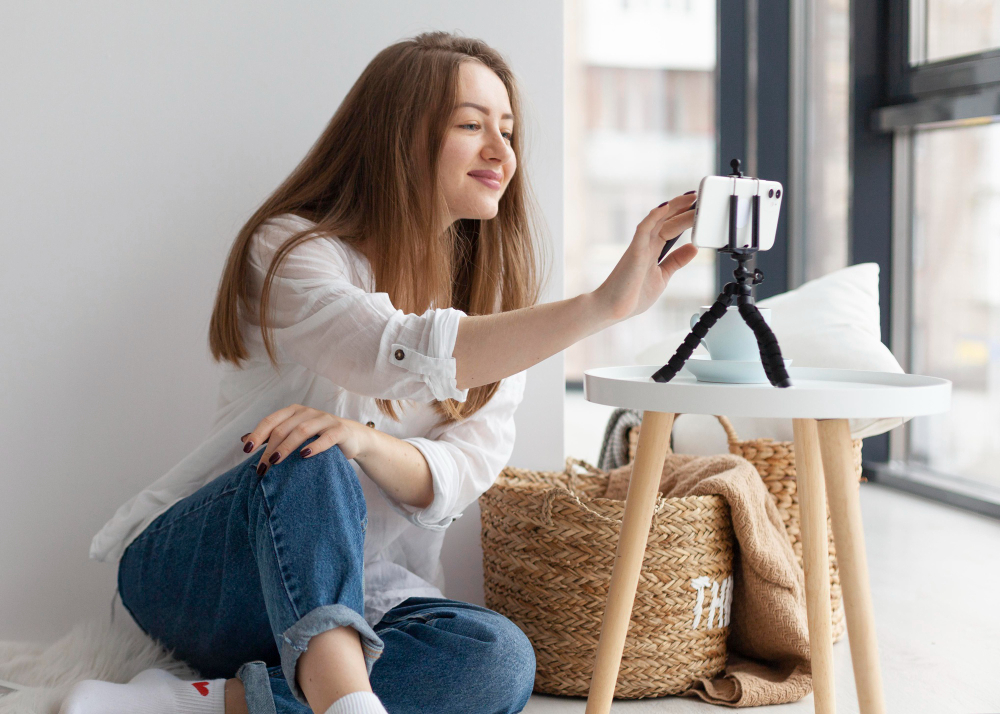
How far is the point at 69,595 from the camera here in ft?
4.41

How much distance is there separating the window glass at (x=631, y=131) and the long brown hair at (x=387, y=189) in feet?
9.06

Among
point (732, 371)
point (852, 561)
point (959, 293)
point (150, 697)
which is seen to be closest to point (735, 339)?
point (732, 371)

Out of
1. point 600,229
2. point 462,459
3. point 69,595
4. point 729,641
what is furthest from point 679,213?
point 600,229

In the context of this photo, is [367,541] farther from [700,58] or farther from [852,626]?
[700,58]

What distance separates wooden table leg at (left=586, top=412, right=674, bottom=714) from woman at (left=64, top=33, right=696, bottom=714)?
11cm

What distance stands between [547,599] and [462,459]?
24cm

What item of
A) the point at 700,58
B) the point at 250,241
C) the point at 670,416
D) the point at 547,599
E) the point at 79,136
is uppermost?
the point at 700,58

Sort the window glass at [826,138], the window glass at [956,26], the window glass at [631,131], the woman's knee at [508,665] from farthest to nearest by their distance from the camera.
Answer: the window glass at [631,131]
the window glass at [826,138]
the window glass at [956,26]
the woman's knee at [508,665]

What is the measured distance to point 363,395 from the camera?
100 cm

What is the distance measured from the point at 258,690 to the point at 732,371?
63 cm

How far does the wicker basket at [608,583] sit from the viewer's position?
116 cm

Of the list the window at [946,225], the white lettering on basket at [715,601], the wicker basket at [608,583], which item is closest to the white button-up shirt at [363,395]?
the wicker basket at [608,583]

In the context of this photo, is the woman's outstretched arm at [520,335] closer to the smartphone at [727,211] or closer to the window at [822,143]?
the smartphone at [727,211]

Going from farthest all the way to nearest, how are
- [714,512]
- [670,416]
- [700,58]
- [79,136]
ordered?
[700,58] → [79,136] → [714,512] → [670,416]
